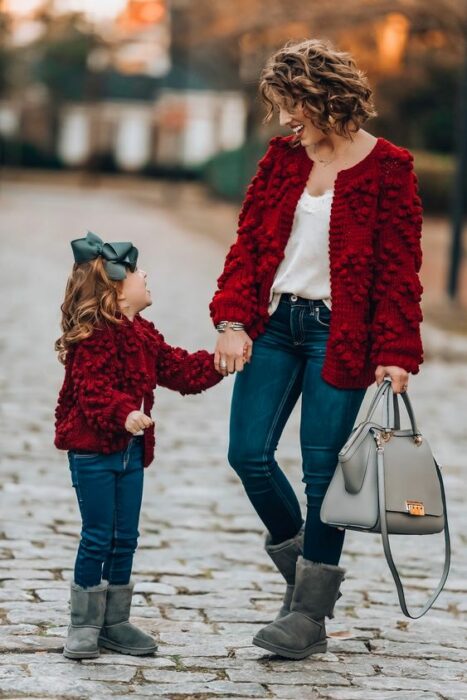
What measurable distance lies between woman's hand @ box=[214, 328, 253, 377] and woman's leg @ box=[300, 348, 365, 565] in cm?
21

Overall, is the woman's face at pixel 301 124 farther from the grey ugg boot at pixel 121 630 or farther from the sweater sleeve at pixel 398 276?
the grey ugg boot at pixel 121 630

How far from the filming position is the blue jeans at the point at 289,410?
13.8 ft

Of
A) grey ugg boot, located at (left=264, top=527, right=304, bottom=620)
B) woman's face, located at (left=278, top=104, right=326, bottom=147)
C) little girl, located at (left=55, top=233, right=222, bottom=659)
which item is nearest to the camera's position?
little girl, located at (left=55, top=233, right=222, bottom=659)

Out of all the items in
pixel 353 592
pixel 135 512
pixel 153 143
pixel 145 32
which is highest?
pixel 145 32

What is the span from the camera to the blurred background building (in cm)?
3228

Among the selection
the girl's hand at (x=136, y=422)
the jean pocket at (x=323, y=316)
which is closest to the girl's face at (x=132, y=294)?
the girl's hand at (x=136, y=422)

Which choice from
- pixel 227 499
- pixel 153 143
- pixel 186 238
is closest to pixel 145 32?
pixel 153 143

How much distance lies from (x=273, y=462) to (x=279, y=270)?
0.60m

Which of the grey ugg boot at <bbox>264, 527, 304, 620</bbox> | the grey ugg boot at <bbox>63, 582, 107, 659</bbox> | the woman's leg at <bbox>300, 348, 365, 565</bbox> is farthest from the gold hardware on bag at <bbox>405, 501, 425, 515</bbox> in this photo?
the grey ugg boot at <bbox>63, 582, 107, 659</bbox>

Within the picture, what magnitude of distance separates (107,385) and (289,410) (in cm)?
63

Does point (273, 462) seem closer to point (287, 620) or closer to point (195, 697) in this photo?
point (287, 620)

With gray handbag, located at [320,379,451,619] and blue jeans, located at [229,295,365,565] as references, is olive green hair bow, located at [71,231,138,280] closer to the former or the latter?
blue jeans, located at [229,295,365,565]

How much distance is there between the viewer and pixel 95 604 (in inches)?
163

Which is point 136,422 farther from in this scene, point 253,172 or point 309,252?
point 253,172
